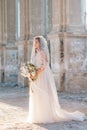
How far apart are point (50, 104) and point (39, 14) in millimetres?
10086

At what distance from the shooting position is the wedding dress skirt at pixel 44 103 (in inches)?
315

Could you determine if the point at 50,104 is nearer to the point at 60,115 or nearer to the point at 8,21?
the point at 60,115

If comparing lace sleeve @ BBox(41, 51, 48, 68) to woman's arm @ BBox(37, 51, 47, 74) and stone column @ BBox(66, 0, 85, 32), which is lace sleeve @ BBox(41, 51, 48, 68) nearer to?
woman's arm @ BBox(37, 51, 47, 74)

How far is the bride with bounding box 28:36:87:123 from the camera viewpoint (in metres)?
8.01

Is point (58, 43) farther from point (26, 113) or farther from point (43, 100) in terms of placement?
point (43, 100)

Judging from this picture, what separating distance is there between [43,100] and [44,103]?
7 cm

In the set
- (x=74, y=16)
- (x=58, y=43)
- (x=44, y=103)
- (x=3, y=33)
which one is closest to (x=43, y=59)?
(x=44, y=103)

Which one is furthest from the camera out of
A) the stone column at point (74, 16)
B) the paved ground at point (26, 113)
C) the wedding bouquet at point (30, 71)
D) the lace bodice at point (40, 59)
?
the stone column at point (74, 16)

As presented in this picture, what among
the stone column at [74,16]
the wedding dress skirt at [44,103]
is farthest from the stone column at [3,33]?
the wedding dress skirt at [44,103]

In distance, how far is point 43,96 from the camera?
8.05 meters

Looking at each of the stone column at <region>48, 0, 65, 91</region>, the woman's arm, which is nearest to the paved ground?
the stone column at <region>48, 0, 65, 91</region>

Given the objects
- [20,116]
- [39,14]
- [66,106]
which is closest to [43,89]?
[20,116]

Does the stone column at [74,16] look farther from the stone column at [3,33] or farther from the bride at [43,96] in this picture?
the stone column at [3,33]

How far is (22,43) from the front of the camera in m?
18.0
